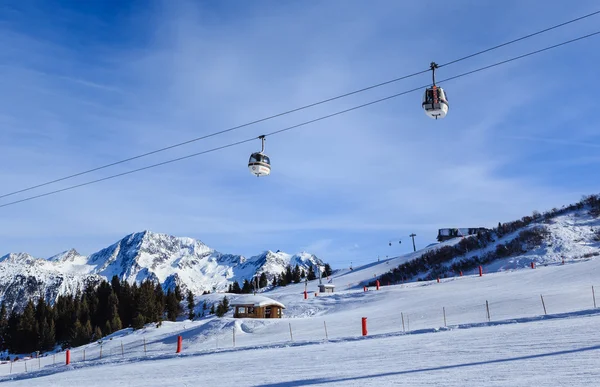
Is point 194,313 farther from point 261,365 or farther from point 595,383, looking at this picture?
point 595,383

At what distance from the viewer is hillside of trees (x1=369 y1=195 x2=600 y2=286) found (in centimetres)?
7338

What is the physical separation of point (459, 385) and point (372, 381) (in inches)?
80.7

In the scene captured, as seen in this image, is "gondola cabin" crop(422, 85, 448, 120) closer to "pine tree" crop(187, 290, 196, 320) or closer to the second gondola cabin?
the second gondola cabin

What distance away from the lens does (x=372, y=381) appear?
1036 centimetres

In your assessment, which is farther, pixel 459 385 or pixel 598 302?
pixel 598 302

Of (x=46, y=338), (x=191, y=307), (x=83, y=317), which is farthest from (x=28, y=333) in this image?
(x=191, y=307)

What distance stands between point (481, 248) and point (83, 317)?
69042mm

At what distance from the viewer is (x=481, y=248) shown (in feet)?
269

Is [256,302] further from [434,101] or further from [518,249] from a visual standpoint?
[434,101]

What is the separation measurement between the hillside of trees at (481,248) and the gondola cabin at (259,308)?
1148 inches

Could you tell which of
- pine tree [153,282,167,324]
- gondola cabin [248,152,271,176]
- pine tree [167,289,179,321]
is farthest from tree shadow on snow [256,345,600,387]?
pine tree [167,289,179,321]

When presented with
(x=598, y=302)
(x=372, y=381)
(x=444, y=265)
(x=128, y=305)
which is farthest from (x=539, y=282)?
(x=128, y=305)

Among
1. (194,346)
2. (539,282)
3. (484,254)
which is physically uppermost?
(484,254)

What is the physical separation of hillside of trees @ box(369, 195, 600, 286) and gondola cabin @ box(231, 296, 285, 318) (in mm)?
29166
